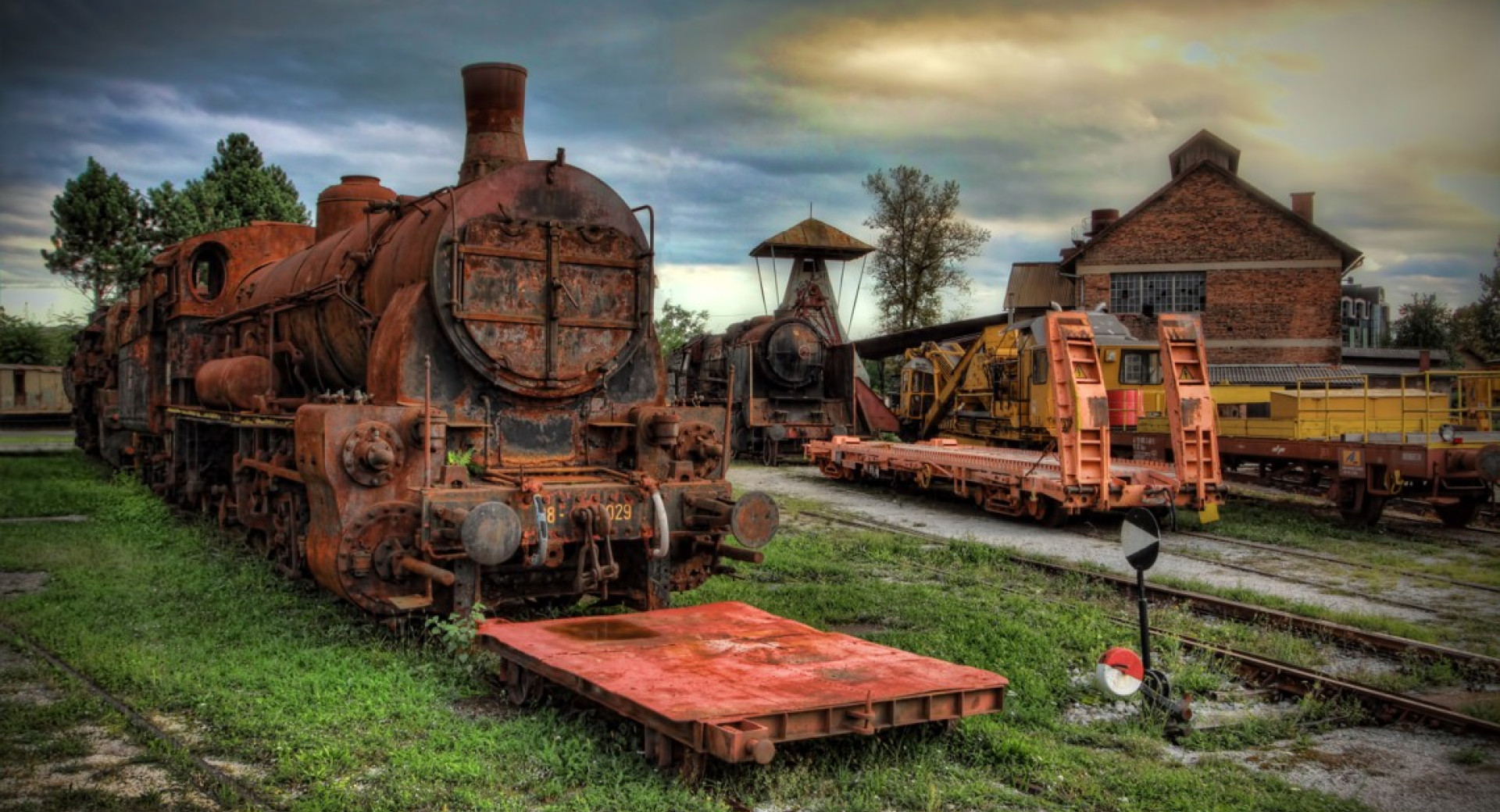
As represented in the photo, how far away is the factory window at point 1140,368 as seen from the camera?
689 inches

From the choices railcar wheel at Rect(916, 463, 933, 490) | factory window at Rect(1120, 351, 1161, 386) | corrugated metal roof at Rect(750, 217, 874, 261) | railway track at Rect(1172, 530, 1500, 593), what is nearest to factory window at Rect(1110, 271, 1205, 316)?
corrugated metal roof at Rect(750, 217, 874, 261)

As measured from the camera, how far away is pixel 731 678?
5.57m

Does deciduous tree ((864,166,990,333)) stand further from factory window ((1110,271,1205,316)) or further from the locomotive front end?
the locomotive front end

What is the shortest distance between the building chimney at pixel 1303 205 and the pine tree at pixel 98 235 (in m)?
33.7

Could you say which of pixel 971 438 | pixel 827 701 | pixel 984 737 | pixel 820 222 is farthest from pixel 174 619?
pixel 820 222

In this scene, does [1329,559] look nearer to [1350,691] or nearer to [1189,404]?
[1189,404]

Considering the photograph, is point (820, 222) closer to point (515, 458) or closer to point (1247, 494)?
point (1247, 494)

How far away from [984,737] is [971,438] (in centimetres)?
1541

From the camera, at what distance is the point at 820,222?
35375 mm

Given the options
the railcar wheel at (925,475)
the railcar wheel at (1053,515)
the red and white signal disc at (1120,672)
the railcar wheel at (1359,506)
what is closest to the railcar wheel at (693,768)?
the red and white signal disc at (1120,672)

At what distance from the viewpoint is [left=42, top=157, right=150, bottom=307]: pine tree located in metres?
12.3

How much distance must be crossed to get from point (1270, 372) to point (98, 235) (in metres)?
28.7

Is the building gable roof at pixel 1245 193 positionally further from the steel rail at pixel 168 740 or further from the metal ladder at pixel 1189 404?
the steel rail at pixel 168 740

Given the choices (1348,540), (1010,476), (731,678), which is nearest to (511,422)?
(731,678)
